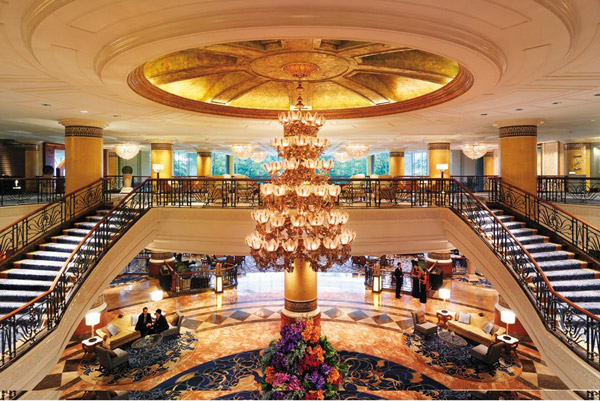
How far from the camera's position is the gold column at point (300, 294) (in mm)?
9477

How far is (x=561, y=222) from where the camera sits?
357 inches

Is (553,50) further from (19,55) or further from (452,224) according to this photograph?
(19,55)

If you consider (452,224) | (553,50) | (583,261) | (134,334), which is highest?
(553,50)

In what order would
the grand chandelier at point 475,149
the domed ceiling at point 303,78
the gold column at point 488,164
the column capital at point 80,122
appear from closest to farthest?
the domed ceiling at point 303,78 < the column capital at point 80,122 < the grand chandelier at point 475,149 < the gold column at point 488,164

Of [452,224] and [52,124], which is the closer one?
[452,224]

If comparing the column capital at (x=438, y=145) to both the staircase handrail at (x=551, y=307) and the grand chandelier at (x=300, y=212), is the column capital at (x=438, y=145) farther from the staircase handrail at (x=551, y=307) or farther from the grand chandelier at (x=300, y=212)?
the grand chandelier at (x=300, y=212)

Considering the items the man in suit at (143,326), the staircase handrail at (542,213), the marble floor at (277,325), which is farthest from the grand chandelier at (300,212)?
the staircase handrail at (542,213)

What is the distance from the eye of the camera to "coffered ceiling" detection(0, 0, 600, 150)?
136 inches

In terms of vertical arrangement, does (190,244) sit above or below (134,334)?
above

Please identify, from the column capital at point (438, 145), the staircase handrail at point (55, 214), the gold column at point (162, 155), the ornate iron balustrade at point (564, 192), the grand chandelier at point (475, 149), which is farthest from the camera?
the gold column at point (162, 155)

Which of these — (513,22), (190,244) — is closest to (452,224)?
(513,22)

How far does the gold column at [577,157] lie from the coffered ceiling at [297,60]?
8.26 metres

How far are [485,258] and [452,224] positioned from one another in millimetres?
1189

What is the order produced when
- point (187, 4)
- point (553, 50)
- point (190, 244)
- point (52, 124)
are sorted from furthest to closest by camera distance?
1. point (52, 124)
2. point (190, 244)
3. point (553, 50)
4. point (187, 4)
